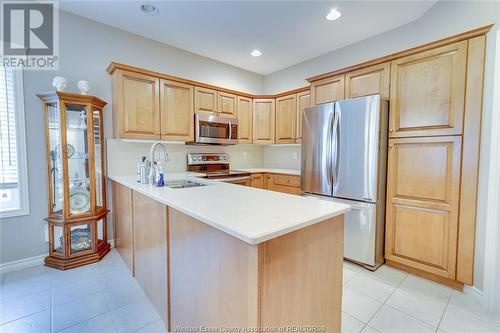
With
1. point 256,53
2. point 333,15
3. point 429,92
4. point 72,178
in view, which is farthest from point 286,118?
point 72,178

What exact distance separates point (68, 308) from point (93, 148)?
1.54 metres

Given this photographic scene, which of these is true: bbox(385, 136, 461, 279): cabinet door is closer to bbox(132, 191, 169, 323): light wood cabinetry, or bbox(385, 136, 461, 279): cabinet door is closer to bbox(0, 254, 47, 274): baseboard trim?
bbox(132, 191, 169, 323): light wood cabinetry

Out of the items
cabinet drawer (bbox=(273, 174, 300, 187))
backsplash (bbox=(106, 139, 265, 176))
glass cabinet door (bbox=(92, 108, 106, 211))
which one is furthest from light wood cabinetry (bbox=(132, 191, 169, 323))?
cabinet drawer (bbox=(273, 174, 300, 187))

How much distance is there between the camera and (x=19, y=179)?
7.59 ft

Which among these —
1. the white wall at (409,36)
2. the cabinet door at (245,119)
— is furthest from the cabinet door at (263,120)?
the white wall at (409,36)

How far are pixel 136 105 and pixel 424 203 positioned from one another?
10.7ft

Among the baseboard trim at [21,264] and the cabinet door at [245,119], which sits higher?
the cabinet door at [245,119]

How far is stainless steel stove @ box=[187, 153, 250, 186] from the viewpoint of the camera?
3324mm

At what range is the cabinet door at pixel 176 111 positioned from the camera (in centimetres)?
292

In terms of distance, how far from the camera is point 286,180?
3484 mm

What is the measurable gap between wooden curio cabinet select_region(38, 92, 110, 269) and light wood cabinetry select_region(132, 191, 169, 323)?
2.76 feet

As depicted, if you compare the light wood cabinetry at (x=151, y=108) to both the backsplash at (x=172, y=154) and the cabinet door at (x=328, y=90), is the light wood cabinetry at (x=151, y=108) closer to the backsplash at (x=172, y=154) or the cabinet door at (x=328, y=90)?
the backsplash at (x=172, y=154)

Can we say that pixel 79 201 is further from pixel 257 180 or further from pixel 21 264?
pixel 257 180

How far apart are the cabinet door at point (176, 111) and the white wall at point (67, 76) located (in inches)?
17.7
